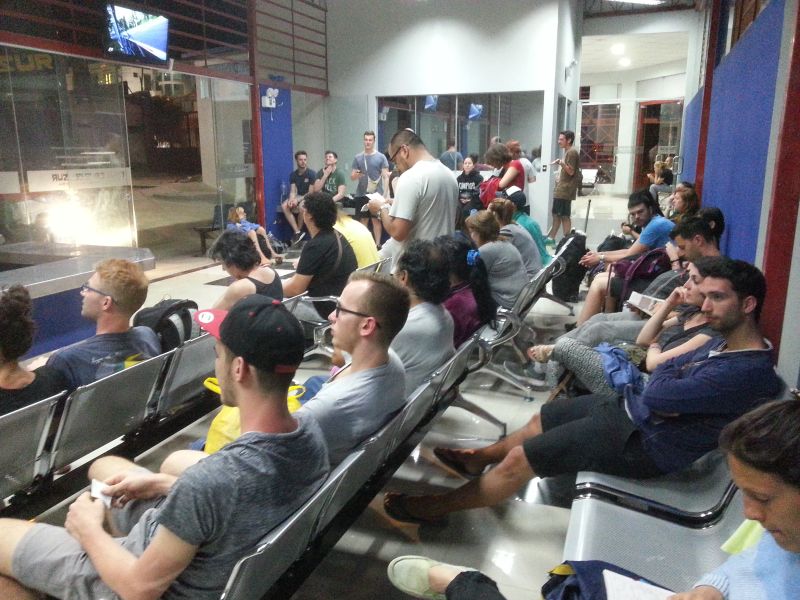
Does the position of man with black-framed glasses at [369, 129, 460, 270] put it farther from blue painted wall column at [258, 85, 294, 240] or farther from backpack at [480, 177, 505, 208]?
blue painted wall column at [258, 85, 294, 240]

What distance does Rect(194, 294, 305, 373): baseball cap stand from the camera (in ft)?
4.48

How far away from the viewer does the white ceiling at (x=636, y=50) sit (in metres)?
13.0

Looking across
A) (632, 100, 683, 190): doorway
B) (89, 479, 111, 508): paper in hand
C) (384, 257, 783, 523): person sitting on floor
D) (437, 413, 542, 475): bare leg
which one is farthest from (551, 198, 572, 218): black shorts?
(89, 479, 111, 508): paper in hand

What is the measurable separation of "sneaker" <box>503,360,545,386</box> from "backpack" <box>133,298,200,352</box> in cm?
205

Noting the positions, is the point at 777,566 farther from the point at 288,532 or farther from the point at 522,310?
the point at 522,310

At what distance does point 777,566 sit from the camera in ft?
3.86

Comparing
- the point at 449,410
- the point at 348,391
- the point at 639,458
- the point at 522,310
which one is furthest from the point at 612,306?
the point at 348,391

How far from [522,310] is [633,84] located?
1813 centimetres

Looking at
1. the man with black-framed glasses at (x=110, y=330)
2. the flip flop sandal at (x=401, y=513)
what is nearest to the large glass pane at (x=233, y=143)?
the man with black-framed glasses at (x=110, y=330)

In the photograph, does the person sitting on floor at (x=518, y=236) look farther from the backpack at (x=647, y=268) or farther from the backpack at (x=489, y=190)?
the backpack at (x=489, y=190)

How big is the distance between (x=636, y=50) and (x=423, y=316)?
1501 cm

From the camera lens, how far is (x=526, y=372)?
4.16 m

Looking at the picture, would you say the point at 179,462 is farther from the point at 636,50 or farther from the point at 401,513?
the point at 636,50

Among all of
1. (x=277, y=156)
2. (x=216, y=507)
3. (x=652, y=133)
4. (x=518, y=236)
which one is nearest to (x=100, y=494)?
(x=216, y=507)
